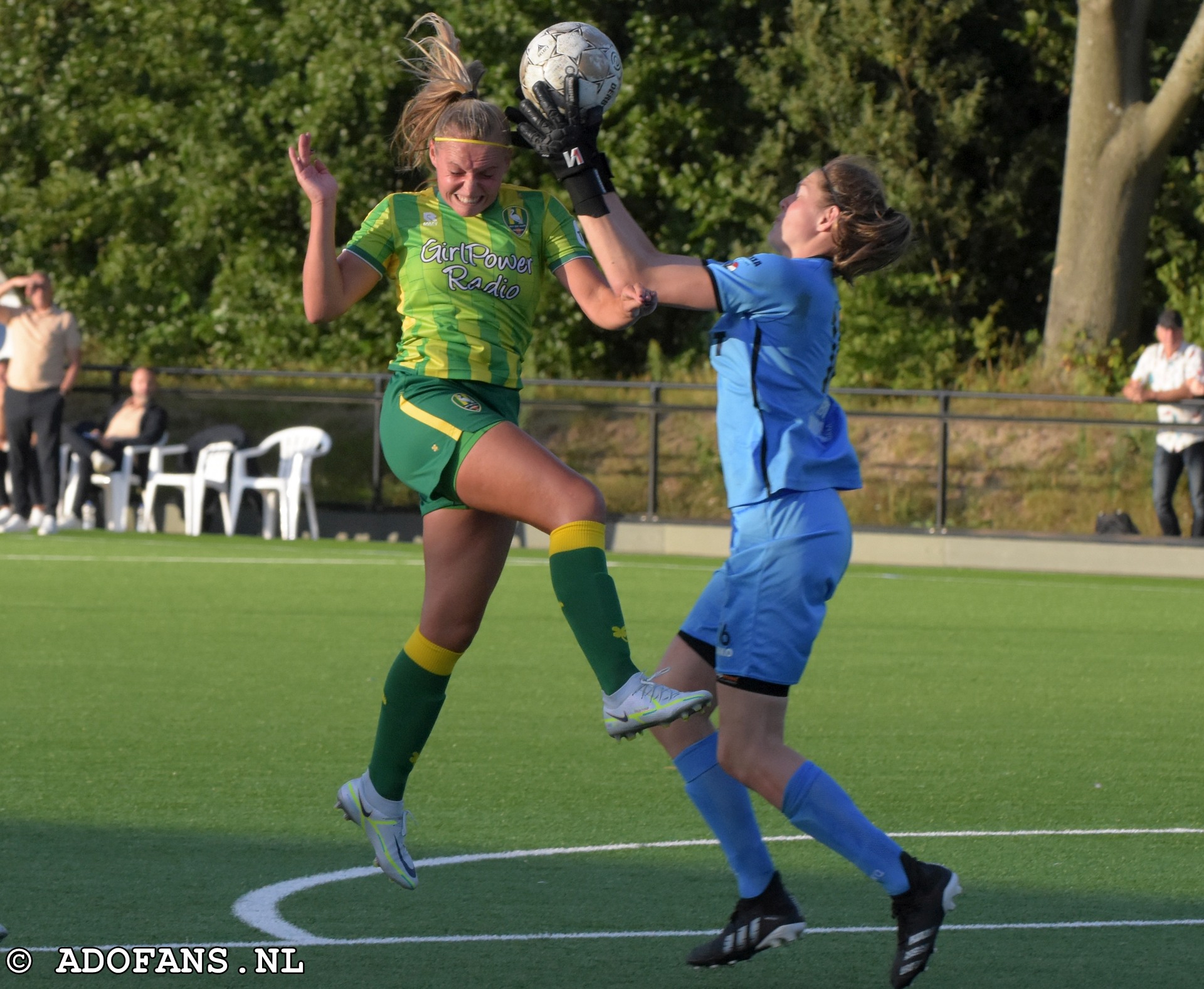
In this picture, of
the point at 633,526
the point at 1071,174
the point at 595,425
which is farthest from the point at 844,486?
the point at 1071,174

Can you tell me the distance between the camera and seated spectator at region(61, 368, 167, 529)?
1978cm

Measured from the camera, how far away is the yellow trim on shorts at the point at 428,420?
17.5ft

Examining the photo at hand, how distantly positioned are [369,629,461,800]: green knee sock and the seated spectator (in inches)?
579

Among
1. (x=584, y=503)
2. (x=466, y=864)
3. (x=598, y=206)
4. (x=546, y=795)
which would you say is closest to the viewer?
(x=598, y=206)

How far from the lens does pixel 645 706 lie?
4820mm

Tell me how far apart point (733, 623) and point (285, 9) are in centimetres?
2704

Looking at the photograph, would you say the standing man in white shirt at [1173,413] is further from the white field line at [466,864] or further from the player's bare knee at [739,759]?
the player's bare knee at [739,759]

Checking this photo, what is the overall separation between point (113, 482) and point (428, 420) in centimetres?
1512

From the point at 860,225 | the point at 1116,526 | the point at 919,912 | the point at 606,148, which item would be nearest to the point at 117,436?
the point at 1116,526

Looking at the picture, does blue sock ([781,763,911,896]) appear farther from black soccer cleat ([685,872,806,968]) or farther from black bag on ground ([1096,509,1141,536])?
black bag on ground ([1096,509,1141,536])

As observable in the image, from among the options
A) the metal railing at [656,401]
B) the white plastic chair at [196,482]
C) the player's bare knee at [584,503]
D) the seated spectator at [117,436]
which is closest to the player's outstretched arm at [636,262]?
the player's bare knee at [584,503]

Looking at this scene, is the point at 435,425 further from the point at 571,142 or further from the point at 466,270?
the point at 571,142

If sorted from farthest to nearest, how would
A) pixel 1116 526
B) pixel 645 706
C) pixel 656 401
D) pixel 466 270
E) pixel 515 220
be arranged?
pixel 656 401, pixel 1116 526, pixel 515 220, pixel 466 270, pixel 645 706

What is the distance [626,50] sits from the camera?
30.2 metres
